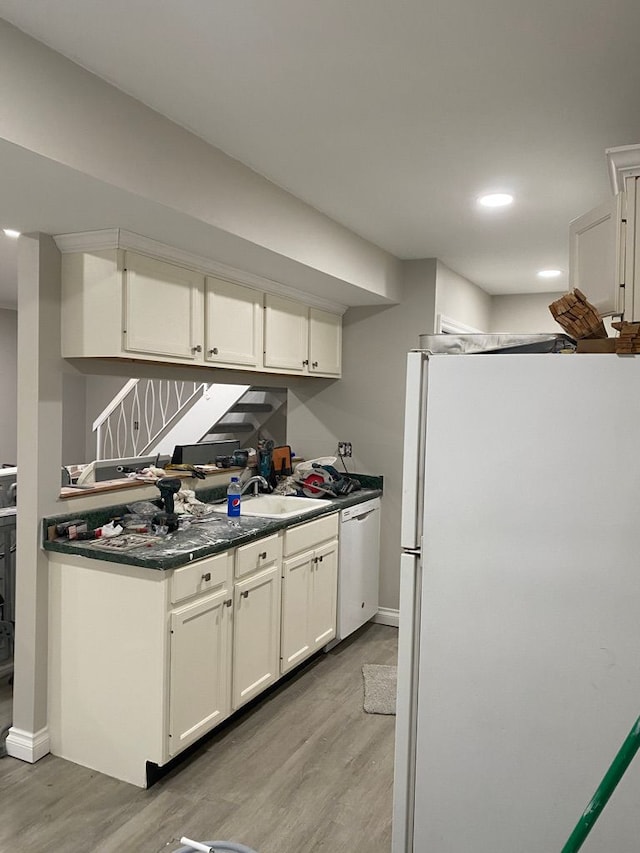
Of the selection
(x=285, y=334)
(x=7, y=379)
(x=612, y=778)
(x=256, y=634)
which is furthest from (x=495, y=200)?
(x=7, y=379)

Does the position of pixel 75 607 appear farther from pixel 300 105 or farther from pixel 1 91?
pixel 300 105

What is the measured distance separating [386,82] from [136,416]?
174 inches

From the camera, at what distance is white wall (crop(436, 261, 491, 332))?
4.61 metres

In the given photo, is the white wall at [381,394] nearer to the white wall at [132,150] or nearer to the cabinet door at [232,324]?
the cabinet door at [232,324]

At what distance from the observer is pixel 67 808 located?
8.19 ft

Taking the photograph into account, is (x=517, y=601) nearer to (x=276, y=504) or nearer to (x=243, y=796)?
(x=243, y=796)

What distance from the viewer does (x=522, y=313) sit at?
5.92 meters

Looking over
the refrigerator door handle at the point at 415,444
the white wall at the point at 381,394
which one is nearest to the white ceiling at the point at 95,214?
the white wall at the point at 381,394

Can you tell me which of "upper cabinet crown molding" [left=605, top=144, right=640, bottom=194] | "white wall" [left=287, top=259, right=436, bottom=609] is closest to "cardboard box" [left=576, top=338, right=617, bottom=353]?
"upper cabinet crown molding" [left=605, top=144, right=640, bottom=194]

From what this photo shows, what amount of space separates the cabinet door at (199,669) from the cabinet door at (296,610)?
0.54m

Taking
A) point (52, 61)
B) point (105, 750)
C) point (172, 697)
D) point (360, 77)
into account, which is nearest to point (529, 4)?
point (360, 77)

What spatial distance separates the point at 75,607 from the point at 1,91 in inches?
77.8

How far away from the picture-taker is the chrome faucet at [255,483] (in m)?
4.16

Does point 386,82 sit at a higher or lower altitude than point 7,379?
higher
